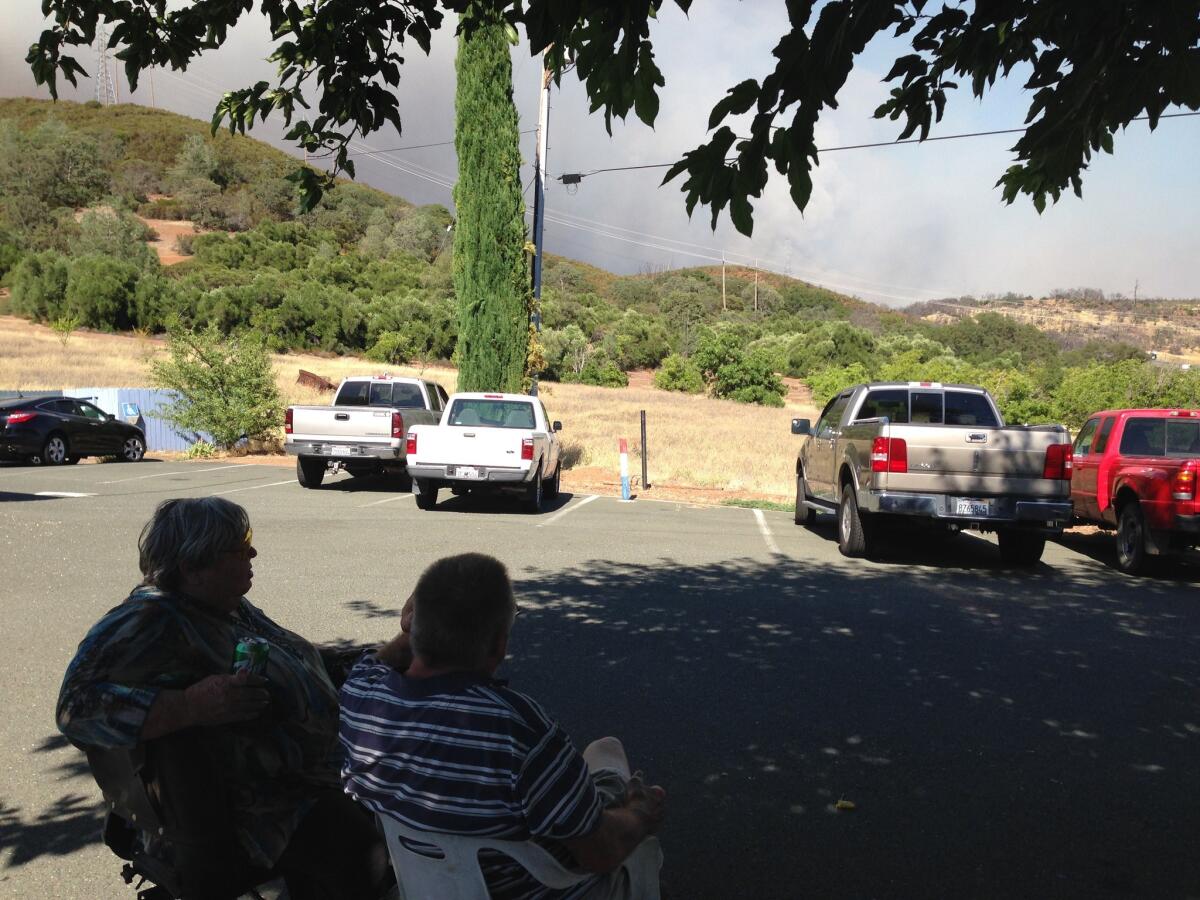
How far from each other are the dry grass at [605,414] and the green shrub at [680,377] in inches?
292

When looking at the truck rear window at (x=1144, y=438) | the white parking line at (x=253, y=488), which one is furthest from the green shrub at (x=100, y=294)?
the truck rear window at (x=1144, y=438)

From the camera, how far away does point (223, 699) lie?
239 cm

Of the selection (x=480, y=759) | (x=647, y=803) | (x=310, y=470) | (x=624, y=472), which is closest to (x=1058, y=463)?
(x=624, y=472)

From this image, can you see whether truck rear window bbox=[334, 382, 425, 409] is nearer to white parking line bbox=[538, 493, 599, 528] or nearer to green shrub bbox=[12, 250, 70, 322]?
white parking line bbox=[538, 493, 599, 528]

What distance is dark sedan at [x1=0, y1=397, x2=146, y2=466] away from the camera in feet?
67.5

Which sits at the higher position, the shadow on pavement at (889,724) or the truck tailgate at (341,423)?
the truck tailgate at (341,423)

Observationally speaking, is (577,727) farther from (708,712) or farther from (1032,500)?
(1032,500)

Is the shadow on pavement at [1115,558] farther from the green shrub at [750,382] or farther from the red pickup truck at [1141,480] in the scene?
the green shrub at [750,382]

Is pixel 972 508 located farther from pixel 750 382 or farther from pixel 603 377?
pixel 603 377

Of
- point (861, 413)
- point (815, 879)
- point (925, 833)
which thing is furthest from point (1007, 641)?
point (861, 413)

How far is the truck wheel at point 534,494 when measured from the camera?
589 inches

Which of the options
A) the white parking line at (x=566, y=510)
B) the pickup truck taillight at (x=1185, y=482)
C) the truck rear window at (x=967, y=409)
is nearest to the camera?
the pickup truck taillight at (x=1185, y=482)

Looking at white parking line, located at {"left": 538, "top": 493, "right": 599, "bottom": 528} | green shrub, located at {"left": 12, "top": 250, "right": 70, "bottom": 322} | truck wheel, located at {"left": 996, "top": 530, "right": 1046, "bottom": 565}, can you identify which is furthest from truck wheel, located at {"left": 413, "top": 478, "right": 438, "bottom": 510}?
green shrub, located at {"left": 12, "top": 250, "right": 70, "bottom": 322}

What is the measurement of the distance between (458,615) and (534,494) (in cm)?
1290
